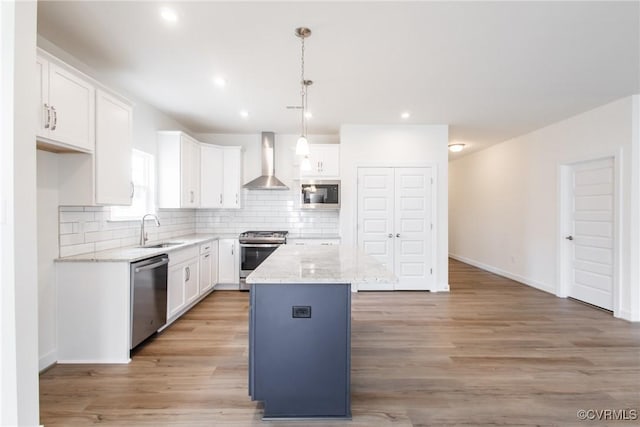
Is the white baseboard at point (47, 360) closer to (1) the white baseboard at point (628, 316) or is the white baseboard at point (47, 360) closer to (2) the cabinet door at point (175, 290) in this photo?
(2) the cabinet door at point (175, 290)

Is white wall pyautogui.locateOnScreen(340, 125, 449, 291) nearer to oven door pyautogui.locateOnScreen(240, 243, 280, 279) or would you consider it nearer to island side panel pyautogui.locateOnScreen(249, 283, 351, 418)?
oven door pyautogui.locateOnScreen(240, 243, 280, 279)

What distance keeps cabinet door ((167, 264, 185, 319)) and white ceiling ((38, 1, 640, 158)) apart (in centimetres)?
213

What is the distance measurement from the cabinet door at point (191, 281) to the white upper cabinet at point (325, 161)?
2.21 meters

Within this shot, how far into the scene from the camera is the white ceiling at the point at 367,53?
2066 mm

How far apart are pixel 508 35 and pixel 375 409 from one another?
9.77 ft

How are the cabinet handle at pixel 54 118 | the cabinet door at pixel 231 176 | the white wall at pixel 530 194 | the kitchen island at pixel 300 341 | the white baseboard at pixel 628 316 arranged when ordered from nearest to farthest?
1. the kitchen island at pixel 300 341
2. the cabinet handle at pixel 54 118
3. the white baseboard at pixel 628 316
4. the white wall at pixel 530 194
5. the cabinet door at pixel 231 176

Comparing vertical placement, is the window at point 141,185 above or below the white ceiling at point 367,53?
below

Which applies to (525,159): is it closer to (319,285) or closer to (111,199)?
(319,285)

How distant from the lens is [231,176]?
16.5ft

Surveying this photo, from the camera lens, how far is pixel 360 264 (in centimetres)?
214

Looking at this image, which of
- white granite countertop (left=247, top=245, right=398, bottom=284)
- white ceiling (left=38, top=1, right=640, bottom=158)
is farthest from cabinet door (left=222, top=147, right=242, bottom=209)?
white granite countertop (left=247, top=245, right=398, bottom=284)

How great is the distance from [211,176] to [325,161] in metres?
1.95

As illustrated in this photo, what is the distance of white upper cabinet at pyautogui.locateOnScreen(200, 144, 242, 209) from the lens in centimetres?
491

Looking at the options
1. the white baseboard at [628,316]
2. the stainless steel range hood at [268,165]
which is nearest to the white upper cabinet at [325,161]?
the stainless steel range hood at [268,165]
